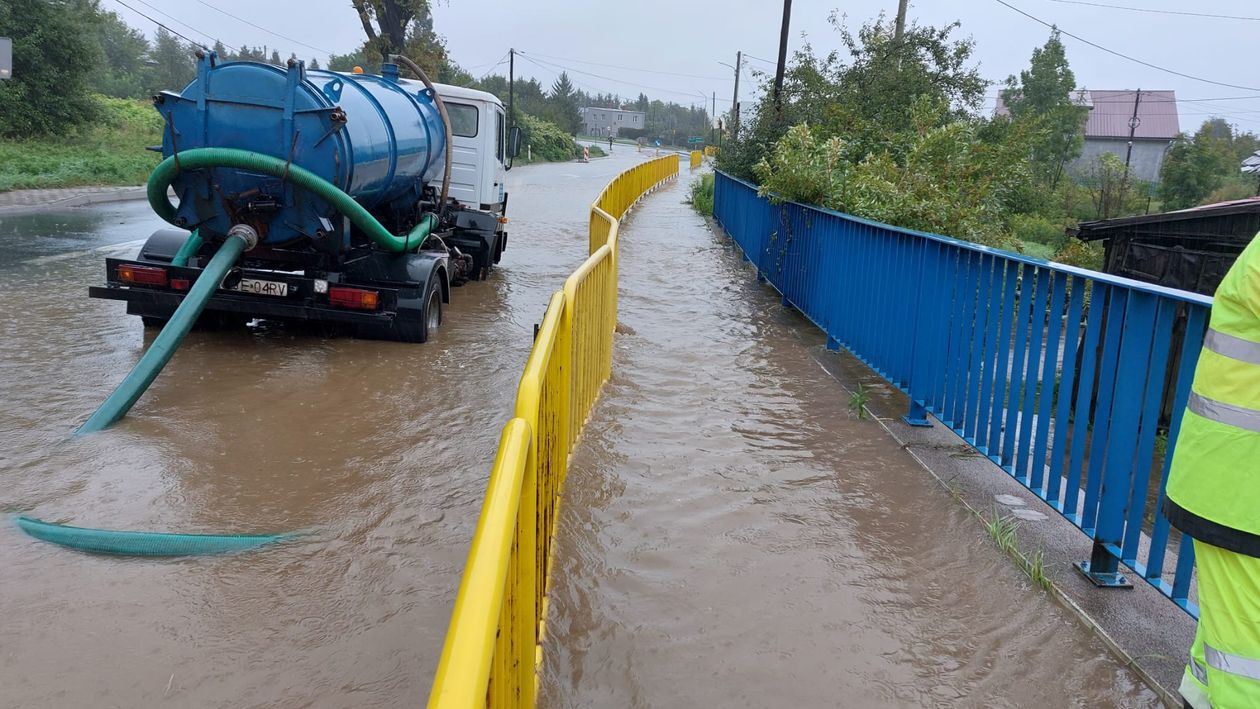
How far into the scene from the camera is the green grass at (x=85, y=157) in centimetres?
2139

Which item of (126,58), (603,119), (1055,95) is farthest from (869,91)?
(603,119)

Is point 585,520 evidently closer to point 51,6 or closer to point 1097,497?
point 1097,497

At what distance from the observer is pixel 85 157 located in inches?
1007

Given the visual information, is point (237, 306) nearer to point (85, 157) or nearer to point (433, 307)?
point (433, 307)

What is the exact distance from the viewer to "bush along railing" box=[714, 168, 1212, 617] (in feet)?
11.1

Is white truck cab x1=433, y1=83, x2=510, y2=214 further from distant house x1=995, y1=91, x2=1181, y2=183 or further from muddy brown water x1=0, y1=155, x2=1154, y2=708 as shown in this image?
distant house x1=995, y1=91, x2=1181, y2=183

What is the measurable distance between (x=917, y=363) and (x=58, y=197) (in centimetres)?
1996

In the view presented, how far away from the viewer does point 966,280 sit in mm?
5137

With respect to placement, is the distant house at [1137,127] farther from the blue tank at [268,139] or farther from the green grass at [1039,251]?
the blue tank at [268,139]

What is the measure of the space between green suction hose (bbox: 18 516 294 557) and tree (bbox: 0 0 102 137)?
29.0 m

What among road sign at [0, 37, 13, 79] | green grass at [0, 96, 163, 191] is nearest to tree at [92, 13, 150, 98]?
green grass at [0, 96, 163, 191]

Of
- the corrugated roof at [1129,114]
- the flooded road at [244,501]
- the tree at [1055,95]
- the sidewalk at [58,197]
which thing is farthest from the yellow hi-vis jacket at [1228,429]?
the corrugated roof at [1129,114]

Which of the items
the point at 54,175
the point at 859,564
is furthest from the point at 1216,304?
the point at 54,175

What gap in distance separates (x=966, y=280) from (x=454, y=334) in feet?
16.4
